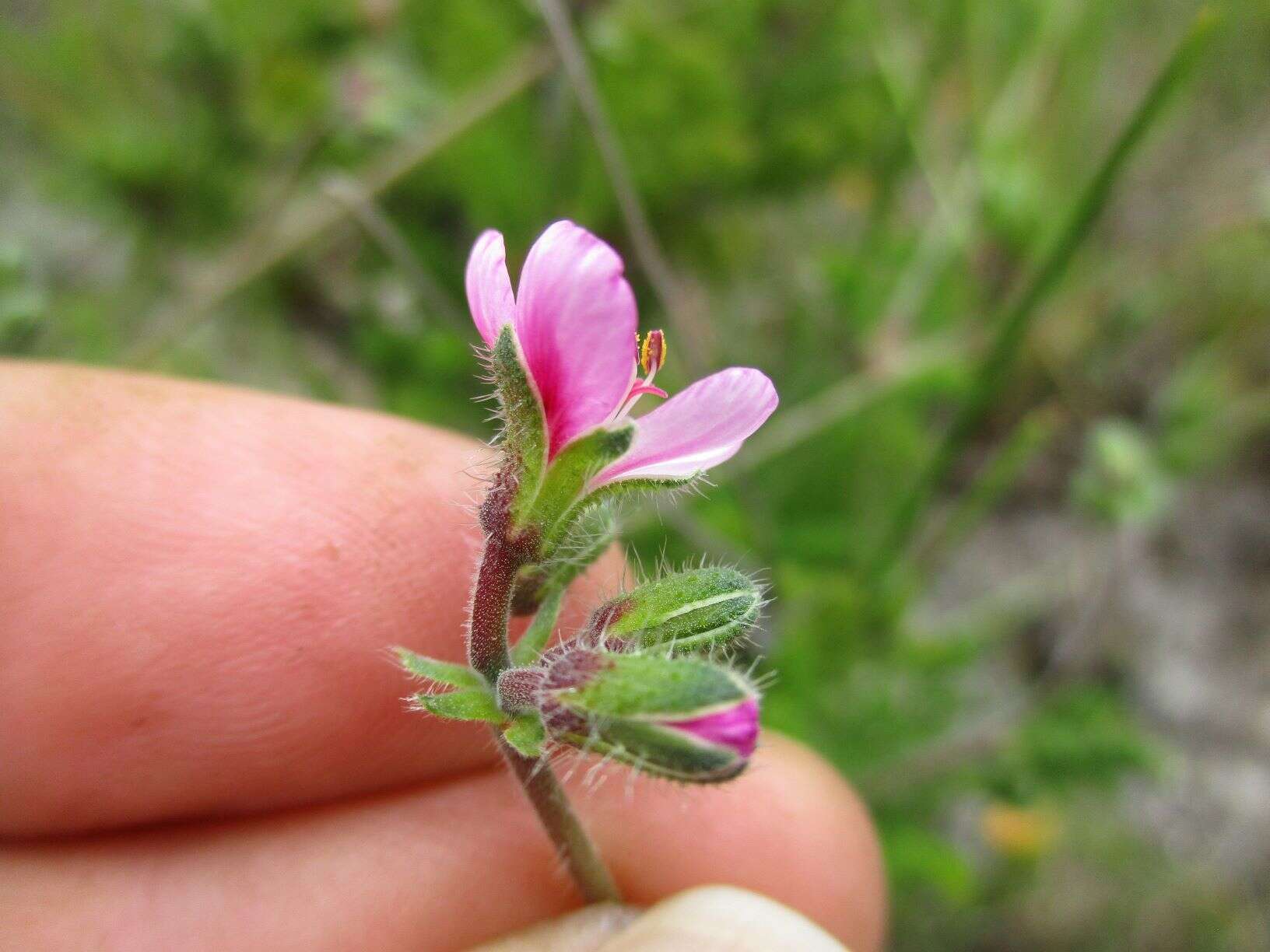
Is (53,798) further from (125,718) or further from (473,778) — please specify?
(473,778)

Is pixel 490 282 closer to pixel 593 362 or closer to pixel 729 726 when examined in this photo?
pixel 593 362

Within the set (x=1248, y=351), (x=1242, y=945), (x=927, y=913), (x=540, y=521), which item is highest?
(x=540, y=521)

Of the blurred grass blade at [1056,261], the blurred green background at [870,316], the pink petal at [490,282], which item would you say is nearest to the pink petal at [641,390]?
the pink petal at [490,282]

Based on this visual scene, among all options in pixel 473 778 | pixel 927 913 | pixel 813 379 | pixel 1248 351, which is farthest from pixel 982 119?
pixel 473 778

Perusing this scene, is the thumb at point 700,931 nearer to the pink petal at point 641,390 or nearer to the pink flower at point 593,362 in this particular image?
the pink flower at point 593,362

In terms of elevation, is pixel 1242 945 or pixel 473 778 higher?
pixel 473 778

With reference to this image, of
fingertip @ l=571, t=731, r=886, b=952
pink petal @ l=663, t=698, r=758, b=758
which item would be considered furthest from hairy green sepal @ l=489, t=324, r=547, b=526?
fingertip @ l=571, t=731, r=886, b=952

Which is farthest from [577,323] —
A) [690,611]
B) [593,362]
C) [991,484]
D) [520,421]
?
[991,484]
